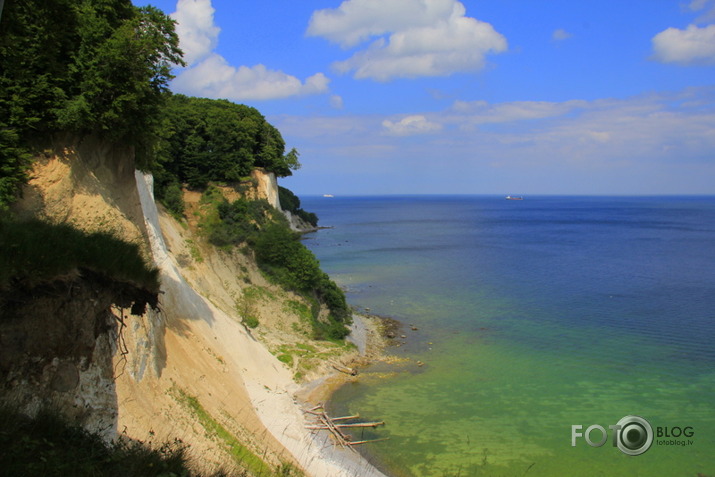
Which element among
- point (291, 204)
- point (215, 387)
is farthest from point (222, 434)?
point (291, 204)

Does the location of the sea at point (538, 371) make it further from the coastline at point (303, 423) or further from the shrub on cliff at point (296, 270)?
the shrub on cliff at point (296, 270)

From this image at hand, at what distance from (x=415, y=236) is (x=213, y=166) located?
75.1 meters

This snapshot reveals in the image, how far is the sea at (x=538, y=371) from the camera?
2156 centimetres

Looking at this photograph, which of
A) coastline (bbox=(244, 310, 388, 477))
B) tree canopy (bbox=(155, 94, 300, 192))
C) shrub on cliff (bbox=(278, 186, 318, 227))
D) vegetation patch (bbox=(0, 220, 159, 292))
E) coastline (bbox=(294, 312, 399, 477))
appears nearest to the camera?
vegetation patch (bbox=(0, 220, 159, 292))

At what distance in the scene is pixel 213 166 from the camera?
41.0 metres

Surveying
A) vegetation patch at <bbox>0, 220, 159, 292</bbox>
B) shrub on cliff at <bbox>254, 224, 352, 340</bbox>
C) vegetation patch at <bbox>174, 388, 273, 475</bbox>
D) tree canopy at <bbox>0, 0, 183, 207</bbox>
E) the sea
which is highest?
tree canopy at <bbox>0, 0, 183, 207</bbox>

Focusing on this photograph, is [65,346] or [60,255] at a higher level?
[60,255]

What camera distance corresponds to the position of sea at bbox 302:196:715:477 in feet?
70.7

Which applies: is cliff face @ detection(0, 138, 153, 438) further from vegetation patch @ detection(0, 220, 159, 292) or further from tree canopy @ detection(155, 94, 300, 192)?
tree canopy @ detection(155, 94, 300, 192)

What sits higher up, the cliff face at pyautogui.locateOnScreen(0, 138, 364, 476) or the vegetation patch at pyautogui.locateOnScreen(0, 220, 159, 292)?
the vegetation patch at pyautogui.locateOnScreen(0, 220, 159, 292)

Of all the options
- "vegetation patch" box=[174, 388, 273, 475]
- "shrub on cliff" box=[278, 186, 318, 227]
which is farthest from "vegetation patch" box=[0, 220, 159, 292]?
"shrub on cliff" box=[278, 186, 318, 227]

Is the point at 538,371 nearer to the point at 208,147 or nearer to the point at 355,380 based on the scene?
the point at 355,380

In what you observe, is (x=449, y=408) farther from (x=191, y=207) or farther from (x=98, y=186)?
(x=191, y=207)

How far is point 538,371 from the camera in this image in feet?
102
